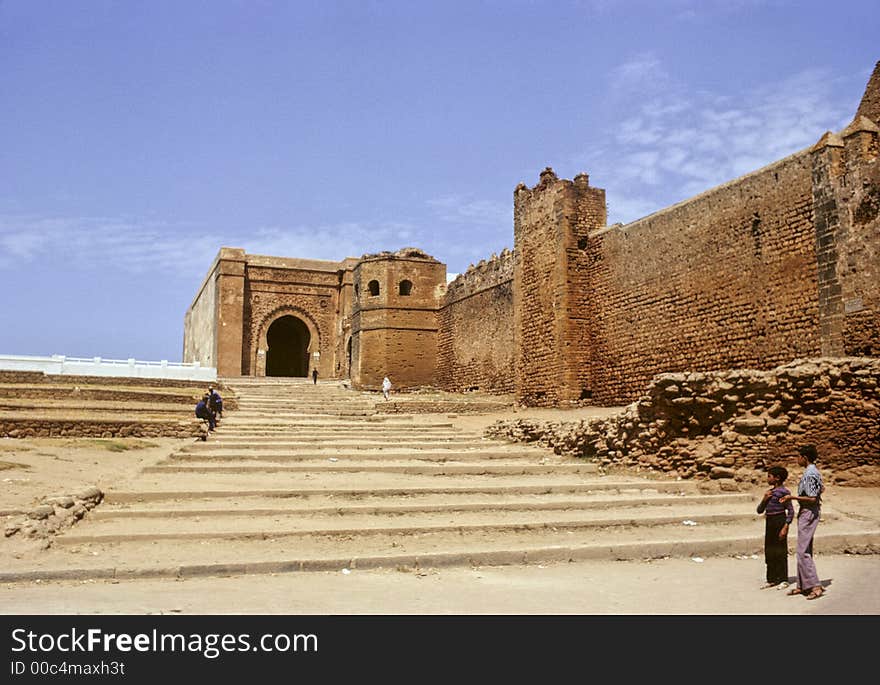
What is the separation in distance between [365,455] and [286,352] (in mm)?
29168

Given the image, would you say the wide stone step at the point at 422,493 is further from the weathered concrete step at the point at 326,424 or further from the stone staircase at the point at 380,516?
the weathered concrete step at the point at 326,424

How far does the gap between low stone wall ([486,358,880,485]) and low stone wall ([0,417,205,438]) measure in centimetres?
752

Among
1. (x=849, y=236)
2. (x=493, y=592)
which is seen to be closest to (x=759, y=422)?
(x=849, y=236)

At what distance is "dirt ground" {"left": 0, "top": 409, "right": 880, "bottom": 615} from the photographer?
17.4 feet

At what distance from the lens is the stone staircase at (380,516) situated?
22.7ft

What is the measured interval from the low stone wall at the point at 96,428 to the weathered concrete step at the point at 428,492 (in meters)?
5.02

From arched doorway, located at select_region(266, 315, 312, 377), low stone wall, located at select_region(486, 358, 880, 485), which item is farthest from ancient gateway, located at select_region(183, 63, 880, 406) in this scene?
arched doorway, located at select_region(266, 315, 312, 377)

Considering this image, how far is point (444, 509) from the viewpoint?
8.88m

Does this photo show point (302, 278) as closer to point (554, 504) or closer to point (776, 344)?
point (776, 344)

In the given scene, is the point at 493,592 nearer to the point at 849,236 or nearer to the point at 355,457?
the point at 355,457

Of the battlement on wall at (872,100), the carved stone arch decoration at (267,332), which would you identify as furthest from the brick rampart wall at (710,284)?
the carved stone arch decoration at (267,332)
